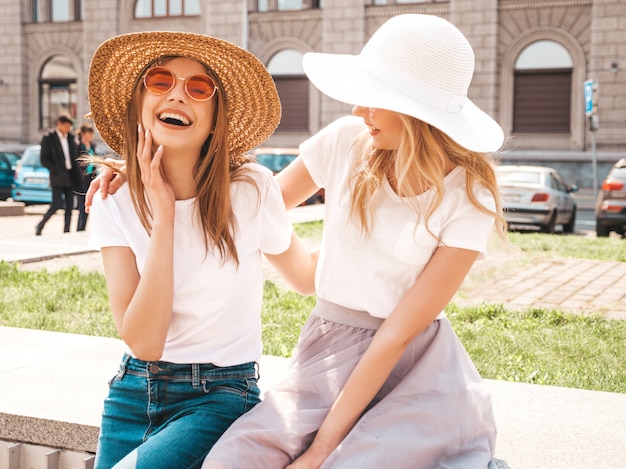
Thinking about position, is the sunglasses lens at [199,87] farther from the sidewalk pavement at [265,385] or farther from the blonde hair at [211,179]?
the sidewalk pavement at [265,385]

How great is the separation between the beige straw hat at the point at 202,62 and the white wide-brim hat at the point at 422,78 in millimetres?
432

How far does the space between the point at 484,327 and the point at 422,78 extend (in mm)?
3645

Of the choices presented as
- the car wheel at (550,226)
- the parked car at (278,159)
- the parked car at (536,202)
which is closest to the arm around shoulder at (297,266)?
the parked car at (536,202)

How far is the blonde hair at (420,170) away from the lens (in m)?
2.25

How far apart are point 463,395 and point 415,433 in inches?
7.5

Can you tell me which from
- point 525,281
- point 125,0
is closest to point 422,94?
point 525,281

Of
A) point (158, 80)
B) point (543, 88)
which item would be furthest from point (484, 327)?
point (543, 88)

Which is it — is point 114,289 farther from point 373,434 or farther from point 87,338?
point 87,338

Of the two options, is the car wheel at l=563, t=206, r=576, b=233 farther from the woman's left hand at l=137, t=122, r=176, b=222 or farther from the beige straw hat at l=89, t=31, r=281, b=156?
the woman's left hand at l=137, t=122, r=176, b=222

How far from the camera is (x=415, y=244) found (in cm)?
229

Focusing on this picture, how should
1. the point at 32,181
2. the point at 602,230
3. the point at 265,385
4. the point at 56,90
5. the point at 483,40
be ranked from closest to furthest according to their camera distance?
1. the point at 265,385
2. the point at 602,230
3. the point at 32,181
4. the point at 483,40
5. the point at 56,90

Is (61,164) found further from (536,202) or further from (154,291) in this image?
(154,291)

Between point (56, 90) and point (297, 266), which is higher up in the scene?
point (297, 266)

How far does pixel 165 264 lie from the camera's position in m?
2.38
